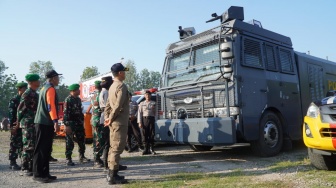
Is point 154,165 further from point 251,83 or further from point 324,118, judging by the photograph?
point 324,118

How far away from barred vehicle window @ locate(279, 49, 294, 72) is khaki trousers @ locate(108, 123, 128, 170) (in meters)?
4.64

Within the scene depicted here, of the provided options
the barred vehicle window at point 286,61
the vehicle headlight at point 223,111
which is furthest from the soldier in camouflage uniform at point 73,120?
the barred vehicle window at point 286,61

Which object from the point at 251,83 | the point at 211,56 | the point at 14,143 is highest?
the point at 211,56

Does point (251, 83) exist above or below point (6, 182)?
above

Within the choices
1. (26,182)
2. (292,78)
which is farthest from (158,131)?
(292,78)

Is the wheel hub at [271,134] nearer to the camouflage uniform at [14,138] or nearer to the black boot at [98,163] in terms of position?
the black boot at [98,163]

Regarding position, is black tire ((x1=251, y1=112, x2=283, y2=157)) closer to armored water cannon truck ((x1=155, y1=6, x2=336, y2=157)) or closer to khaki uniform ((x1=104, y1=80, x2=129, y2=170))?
armored water cannon truck ((x1=155, y1=6, x2=336, y2=157))

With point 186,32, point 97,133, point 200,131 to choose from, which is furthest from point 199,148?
point 97,133

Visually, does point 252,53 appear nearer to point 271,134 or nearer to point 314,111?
point 271,134

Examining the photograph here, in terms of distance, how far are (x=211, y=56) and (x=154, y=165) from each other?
2.68 metres

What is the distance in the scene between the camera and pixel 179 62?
7.51 m

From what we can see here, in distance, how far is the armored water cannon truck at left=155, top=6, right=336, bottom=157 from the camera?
244 inches

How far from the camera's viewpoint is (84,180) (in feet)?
16.8

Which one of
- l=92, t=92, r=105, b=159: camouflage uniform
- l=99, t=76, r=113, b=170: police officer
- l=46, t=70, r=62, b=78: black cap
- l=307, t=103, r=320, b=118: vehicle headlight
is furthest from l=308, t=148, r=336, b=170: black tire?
l=46, t=70, r=62, b=78: black cap
